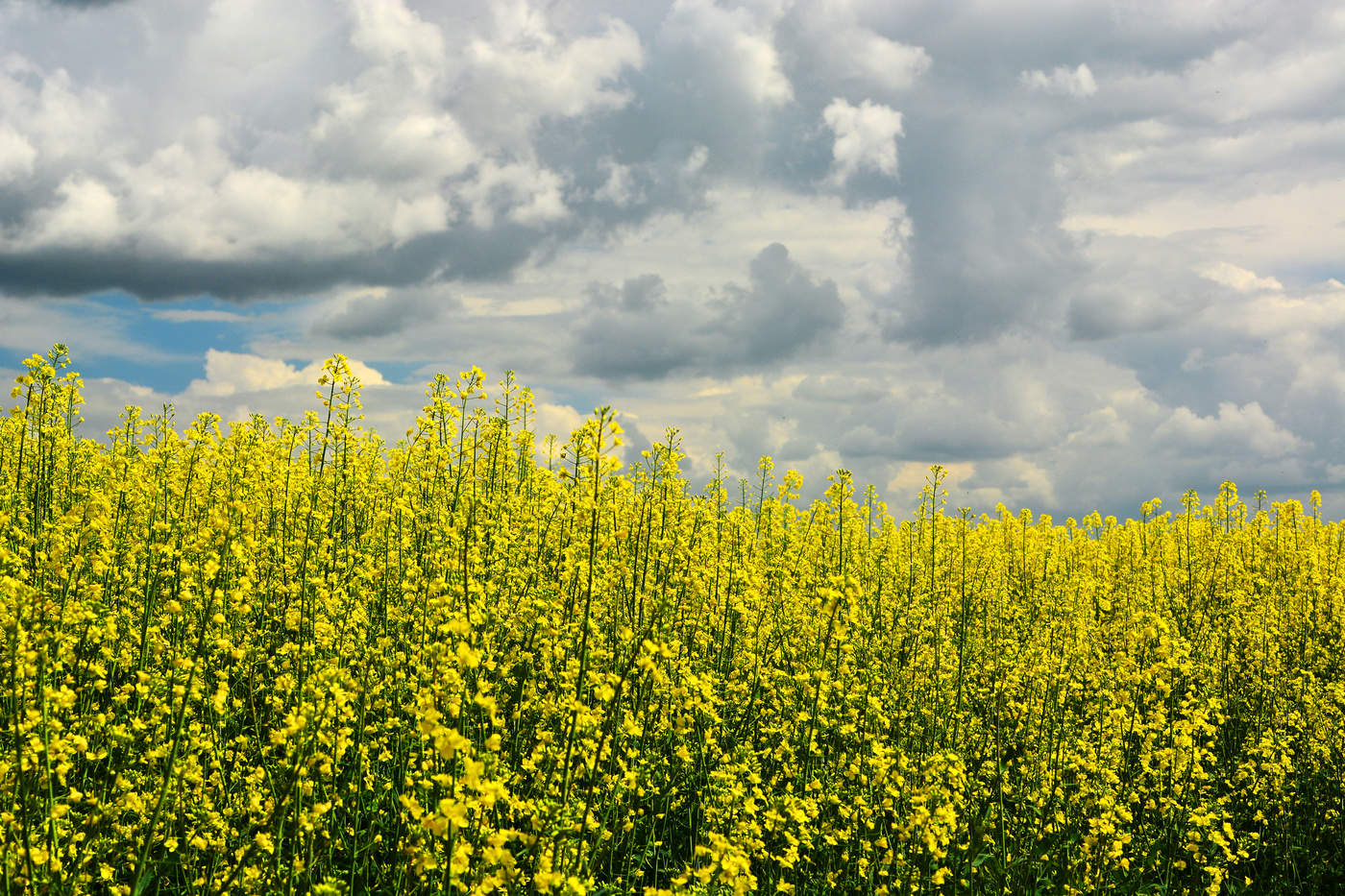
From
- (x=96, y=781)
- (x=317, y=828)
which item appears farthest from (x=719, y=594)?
(x=96, y=781)

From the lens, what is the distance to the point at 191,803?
4.57 m

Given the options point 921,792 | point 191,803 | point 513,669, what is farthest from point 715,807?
point 191,803

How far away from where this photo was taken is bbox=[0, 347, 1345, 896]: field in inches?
159

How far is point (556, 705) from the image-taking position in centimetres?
478

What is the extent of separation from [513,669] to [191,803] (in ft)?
7.96

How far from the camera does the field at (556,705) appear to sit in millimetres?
4039

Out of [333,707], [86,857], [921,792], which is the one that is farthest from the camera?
[921,792]

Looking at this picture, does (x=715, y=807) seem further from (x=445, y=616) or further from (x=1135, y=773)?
(x=1135, y=773)

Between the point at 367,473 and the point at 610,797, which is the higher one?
the point at 367,473

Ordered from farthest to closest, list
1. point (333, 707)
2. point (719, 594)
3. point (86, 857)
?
point (719, 594), point (333, 707), point (86, 857)

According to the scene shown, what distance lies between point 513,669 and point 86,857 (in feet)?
10.0

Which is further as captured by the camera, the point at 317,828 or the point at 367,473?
the point at 367,473

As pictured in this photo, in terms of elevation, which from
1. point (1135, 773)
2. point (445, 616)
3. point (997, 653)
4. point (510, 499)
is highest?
point (510, 499)

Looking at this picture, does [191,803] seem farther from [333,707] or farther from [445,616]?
[445,616]
